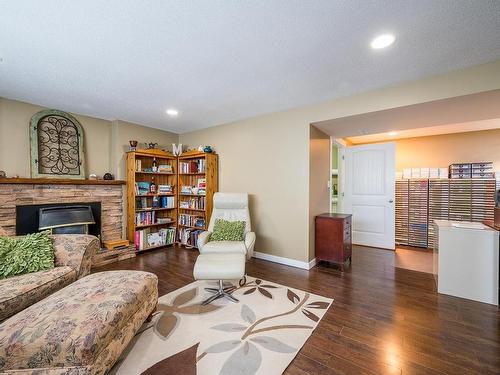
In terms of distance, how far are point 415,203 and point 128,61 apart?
201 inches

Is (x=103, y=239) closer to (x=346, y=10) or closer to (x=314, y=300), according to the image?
(x=314, y=300)

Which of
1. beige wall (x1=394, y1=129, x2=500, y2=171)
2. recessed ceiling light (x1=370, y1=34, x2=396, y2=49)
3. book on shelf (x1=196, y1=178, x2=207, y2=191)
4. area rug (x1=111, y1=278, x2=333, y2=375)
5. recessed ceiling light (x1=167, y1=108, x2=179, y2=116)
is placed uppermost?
recessed ceiling light (x1=167, y1=108, x2=179, y2=116)

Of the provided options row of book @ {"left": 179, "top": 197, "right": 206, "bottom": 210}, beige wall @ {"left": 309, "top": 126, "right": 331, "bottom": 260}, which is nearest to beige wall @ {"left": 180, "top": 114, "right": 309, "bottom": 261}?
beige wall @ {"left": 309, "top": 126, "right": 331, "bottom": 260}

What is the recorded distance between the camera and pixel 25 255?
1.91m

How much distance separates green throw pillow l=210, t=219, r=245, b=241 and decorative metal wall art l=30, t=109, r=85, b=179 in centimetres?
242

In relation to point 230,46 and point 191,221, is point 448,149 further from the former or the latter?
point 191,221

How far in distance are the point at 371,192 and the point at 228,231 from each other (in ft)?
9.89

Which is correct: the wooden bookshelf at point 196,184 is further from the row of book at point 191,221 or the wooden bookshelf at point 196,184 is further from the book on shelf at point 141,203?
the book on shelf at point 141,203

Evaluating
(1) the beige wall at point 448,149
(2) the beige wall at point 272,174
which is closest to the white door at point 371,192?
(1) the beige wall at point 448,149

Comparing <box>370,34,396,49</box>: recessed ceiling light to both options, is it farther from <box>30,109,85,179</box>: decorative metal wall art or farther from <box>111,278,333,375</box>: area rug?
<box>30,109,85,179</box>: decorative metal wall art

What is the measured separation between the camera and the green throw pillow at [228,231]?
2934 millimetres

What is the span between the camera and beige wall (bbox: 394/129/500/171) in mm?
3953

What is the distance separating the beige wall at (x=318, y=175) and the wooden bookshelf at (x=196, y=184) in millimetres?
1794

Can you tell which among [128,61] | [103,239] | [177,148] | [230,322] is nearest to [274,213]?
[230,322]
